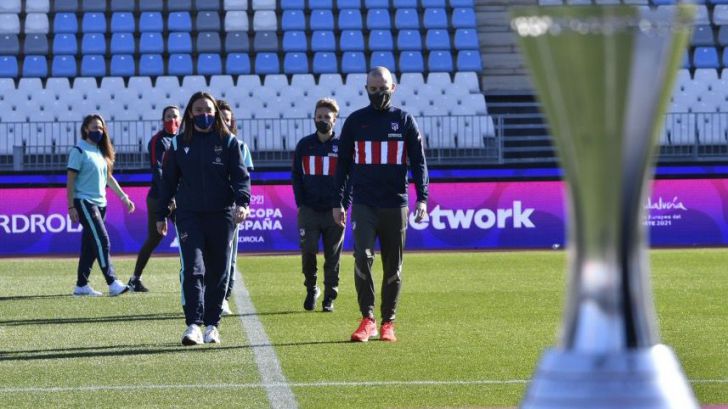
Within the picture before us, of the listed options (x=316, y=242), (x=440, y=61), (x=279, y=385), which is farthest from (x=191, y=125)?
(x=440, y=61)

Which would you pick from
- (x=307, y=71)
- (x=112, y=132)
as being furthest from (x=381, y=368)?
(x=307, y=71)

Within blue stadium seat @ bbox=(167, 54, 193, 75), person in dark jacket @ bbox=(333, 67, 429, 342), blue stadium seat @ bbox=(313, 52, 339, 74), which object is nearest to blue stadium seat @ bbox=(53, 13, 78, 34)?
blue stadium seat @ bbox=(167, 54, 193, 75)

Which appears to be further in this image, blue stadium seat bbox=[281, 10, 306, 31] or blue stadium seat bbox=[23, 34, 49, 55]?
blue stadium seat bbox=[281, 10, 306, 31]

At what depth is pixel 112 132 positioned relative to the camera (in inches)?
1007

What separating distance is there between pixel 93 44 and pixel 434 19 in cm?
720

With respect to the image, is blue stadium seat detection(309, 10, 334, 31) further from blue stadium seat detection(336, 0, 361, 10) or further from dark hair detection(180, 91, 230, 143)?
dark hair detection(180, 91, 230, 143)

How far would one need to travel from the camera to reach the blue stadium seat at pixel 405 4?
30516 millimetres

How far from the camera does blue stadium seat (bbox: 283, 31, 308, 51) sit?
29.5 meters

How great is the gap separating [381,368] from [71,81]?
846 inches

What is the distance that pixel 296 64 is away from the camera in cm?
2912

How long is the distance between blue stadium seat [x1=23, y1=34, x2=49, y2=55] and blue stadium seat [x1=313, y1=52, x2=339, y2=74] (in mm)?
5616

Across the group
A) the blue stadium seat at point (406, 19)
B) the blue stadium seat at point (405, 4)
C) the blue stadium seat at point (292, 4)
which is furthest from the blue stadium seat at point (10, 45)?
the blue stadium seat at point (405, 4)

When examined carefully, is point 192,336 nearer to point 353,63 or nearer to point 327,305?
point 327,305

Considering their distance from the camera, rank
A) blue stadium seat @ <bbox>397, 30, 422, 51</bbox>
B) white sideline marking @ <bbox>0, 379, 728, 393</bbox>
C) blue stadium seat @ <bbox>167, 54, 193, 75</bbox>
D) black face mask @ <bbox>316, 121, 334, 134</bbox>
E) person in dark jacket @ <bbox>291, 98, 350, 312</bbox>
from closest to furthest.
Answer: white sideline marking @ <bbox>0, 379, 728, 393</bbox>, black face mask @ <bbox>316, 121, 334, 134</bbox>, person in dark jacket @ <bbox>291, 98, 350, 312</bbox>, blue stadium seat @ <bbox>167, 54, 193, 75</bbox>, blue stadium seat @ <bbox>397, 30, 422, 51</bbox>
